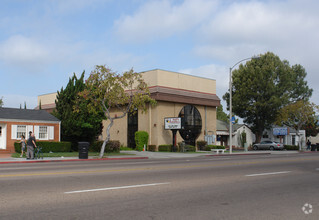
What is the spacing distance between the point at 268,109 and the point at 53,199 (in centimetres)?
5176

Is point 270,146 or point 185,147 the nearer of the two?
point 185,147

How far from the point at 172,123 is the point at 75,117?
1033 centimetres

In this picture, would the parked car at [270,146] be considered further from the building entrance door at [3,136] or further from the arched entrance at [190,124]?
the building entrance door at [3,136]

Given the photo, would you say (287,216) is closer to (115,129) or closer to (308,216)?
(308,216)

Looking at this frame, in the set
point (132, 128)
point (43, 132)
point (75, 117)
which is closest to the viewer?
point (43, 132)

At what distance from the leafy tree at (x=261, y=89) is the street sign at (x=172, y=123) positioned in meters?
21.5

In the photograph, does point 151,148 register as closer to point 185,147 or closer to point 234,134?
point 185,147

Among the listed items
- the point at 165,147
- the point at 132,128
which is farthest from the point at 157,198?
the point at 132,128

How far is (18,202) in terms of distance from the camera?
7.33 m

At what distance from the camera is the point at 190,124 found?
139 ft

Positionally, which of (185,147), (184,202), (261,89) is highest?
(261,89)

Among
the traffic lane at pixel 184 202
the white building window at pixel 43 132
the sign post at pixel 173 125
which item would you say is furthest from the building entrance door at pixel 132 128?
the traffic lane at pixel 184 202

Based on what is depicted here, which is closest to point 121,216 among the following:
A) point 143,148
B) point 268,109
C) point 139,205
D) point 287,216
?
point 139,205

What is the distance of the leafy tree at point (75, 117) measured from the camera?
111 feet
